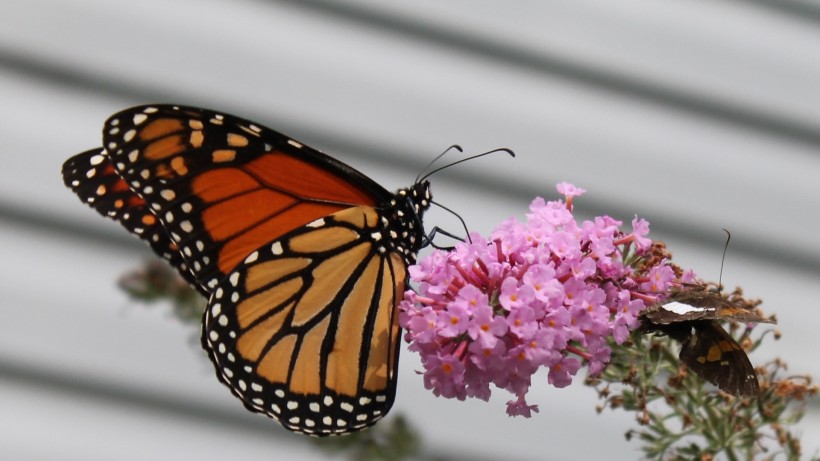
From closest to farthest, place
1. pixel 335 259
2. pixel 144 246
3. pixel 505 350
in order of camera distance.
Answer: pixel 505 350, pixel 335 259, pixel 144 246

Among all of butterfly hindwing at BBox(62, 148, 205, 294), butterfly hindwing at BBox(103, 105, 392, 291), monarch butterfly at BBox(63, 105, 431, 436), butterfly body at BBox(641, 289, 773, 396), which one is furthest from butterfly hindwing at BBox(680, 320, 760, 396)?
butterfly hindwing at BBox(62, 148, 205, 294)

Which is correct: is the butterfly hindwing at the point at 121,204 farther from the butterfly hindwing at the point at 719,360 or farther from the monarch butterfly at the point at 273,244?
the butterfly hindwing at the point at 719,360

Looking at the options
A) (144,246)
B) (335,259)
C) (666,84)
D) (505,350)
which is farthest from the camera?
(666,84)

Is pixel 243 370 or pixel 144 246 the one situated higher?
pixel 144 246

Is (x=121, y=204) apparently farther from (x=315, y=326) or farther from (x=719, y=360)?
(x=719, y=360)

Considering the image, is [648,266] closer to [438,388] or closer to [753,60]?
[438,388]

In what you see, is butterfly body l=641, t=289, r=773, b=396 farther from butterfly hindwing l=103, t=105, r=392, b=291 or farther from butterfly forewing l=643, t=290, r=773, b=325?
butterfly hindwing l=103, t=105, r=392, b=291

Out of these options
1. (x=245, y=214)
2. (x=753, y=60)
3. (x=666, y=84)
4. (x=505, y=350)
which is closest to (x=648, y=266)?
(x=505, y=350)
